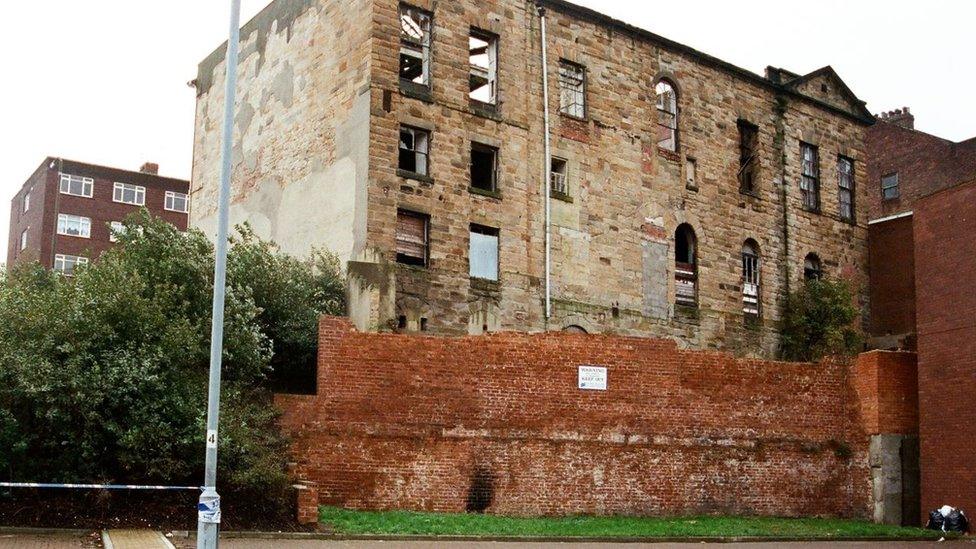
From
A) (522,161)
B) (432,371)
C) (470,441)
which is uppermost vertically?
(522,161)

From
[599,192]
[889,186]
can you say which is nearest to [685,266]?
[599,192]

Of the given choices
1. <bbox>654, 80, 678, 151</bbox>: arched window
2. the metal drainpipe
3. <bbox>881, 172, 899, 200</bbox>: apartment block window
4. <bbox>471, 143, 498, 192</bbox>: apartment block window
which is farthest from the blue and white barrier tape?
<bbox>881, 172, 899, 200</bbox>: apartment block window

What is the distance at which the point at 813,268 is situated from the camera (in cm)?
3516

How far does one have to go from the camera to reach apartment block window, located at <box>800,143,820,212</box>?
35531mm

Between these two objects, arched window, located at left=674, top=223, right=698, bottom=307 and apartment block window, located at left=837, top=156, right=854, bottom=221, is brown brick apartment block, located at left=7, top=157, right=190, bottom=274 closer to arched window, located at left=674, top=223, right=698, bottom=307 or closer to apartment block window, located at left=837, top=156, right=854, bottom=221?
arched window, located at left=674, top=223, right=698, bottom=307

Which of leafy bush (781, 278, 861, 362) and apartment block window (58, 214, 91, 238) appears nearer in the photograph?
leafy bush (781, 278, 861, 362)

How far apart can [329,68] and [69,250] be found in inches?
1521

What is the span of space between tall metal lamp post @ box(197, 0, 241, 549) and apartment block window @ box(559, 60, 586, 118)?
636 inches

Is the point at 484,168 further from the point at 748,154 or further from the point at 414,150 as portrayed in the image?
the point at 748,154

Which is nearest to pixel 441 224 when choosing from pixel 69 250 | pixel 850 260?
pixel 850 260

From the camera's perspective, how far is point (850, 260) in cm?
3594

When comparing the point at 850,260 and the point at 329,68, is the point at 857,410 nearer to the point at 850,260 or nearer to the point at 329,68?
the point at 850,260

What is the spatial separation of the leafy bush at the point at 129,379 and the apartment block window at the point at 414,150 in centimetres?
724

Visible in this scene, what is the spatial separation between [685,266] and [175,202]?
4231 cm
